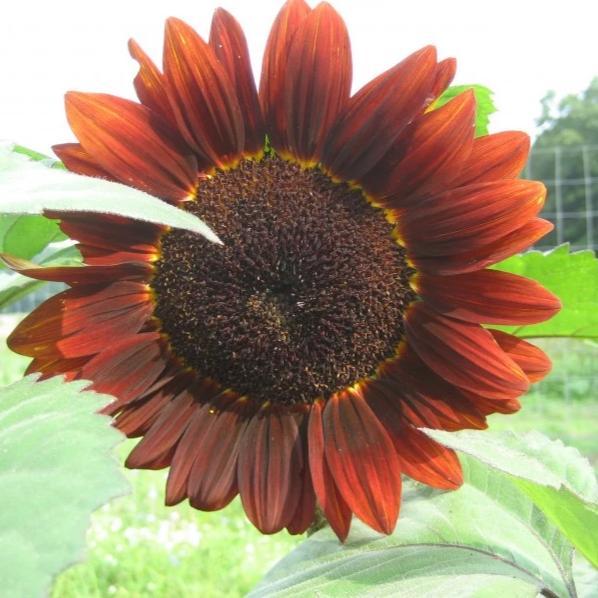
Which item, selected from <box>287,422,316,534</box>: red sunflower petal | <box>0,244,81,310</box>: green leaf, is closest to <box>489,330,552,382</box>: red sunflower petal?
<box>287,422,316,534</box>: red sunflower petal

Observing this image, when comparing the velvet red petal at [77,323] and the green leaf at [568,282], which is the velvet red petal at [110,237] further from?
the green leaf at [568,282]

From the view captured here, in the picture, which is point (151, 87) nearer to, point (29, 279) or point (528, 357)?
point (29, 279)

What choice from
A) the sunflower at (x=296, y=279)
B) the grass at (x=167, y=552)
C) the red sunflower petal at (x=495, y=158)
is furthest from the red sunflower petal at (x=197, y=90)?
the grass at (x=167, y=552)

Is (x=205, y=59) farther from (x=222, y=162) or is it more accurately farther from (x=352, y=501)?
(x=352, y=501)

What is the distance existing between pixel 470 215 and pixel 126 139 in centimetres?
15

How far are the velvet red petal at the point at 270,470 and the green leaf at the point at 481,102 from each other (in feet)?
0.58

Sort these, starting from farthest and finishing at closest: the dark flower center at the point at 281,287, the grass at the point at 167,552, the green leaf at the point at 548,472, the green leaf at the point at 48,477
A: the grass at the point at 167,552, the dark flower center at the point at 281,287, the green leaf at the point at 548,472, the green leaf at the point at 48,477

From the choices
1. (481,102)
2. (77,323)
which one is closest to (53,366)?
(77,323)

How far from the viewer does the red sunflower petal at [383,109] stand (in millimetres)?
369

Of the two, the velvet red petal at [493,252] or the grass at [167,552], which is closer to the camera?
the velvet red petal at [493,252]

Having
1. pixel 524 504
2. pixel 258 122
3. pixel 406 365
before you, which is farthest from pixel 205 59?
pixel 524 504

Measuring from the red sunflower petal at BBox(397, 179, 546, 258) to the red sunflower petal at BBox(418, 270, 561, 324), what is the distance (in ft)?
0.05

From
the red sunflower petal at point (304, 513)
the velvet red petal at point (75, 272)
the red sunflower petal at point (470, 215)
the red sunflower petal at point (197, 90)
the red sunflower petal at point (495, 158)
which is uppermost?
the red sunflower petal at point (197, 90)

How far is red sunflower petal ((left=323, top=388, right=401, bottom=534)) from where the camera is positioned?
0.37 m
